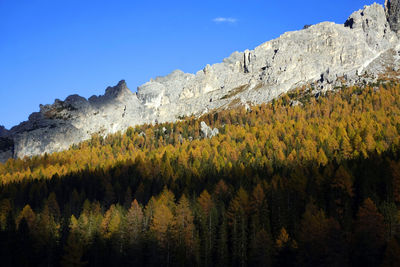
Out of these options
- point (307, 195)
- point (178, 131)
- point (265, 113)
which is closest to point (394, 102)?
point (265, 113)

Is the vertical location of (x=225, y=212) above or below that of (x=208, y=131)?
below

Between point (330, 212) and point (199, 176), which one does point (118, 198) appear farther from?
point (330, 212)

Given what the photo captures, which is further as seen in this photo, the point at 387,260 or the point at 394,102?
the point at 394,102

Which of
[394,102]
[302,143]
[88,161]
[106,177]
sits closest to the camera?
[106,177]

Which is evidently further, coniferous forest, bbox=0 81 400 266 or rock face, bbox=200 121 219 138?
rock face, bbox=200 121 219 138

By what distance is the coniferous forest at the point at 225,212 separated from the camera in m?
56.6

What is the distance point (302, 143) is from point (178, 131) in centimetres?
8143

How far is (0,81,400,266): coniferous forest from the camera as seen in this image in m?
56.6

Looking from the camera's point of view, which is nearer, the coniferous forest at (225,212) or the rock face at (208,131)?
the coniferous forest at (225,212)

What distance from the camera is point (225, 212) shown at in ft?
228

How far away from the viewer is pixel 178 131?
18988 centimetres

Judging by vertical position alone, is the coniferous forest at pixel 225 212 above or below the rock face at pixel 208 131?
below

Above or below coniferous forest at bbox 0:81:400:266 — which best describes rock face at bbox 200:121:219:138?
above

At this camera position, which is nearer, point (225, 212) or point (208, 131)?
point (225, 212)
